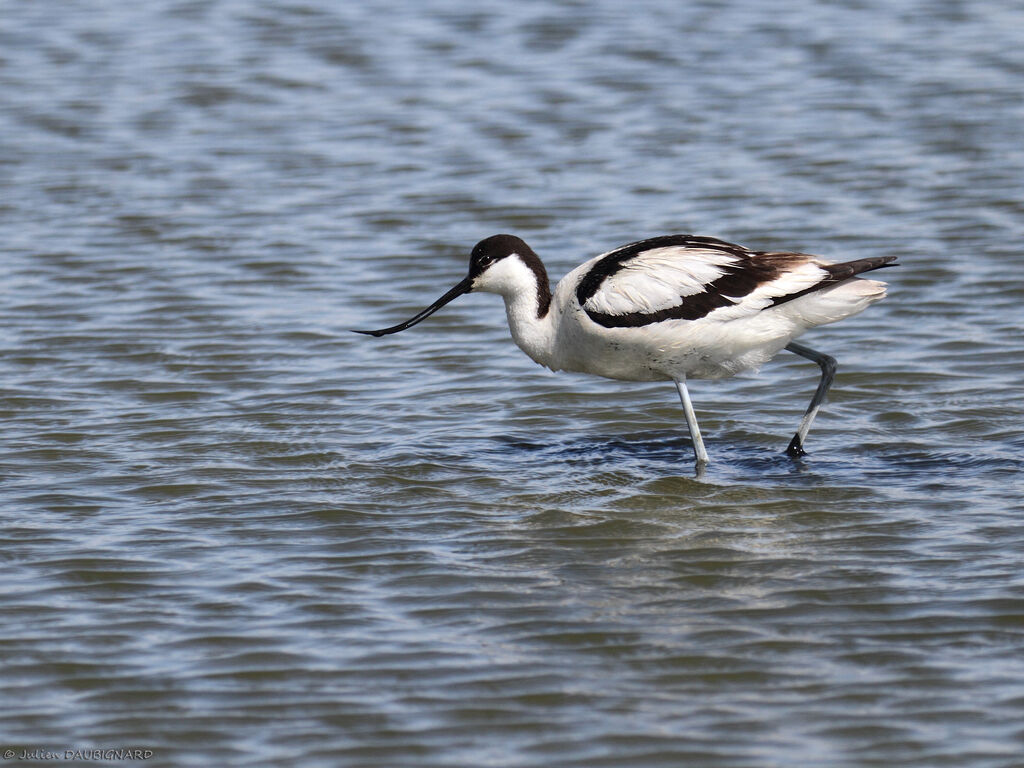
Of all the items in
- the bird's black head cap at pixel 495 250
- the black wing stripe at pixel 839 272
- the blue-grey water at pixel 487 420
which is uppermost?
the bird's black head cap at pixel 495 250

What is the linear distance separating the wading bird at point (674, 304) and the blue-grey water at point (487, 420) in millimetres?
526

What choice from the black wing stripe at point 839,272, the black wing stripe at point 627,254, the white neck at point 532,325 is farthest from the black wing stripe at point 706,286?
the white neck at point 532,325

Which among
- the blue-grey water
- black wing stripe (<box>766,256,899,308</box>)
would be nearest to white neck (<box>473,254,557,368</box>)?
the blue-grey water

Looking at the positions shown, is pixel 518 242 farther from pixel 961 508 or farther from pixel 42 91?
pixel 42 91

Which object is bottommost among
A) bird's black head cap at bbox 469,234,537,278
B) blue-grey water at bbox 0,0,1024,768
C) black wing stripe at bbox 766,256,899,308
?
blue-grey water at bbox 0,0,1024,768

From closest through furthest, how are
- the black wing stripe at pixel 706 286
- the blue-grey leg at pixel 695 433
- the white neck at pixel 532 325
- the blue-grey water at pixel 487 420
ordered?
the blue-grey water at pixel 487 420
the black wing stripe at pixel 706 286
the blue-grey leg at pixel 695 433
the white neck at pixel 532 325

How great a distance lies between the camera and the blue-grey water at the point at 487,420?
17.8 feet

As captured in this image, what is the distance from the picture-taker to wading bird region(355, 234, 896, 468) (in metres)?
7.61

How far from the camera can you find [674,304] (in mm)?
7609

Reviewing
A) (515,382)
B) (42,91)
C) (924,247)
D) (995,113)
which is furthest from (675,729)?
(42,91)

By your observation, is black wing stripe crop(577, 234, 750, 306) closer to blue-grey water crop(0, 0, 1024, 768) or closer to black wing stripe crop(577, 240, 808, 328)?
black wing stripe crop(577, 240, 808, 328)

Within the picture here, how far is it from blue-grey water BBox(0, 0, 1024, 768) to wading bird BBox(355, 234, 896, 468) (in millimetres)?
526

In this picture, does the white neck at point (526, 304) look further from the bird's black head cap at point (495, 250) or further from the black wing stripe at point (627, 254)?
the black wing stripe at point (627, 254)

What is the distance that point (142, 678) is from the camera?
222 inches
